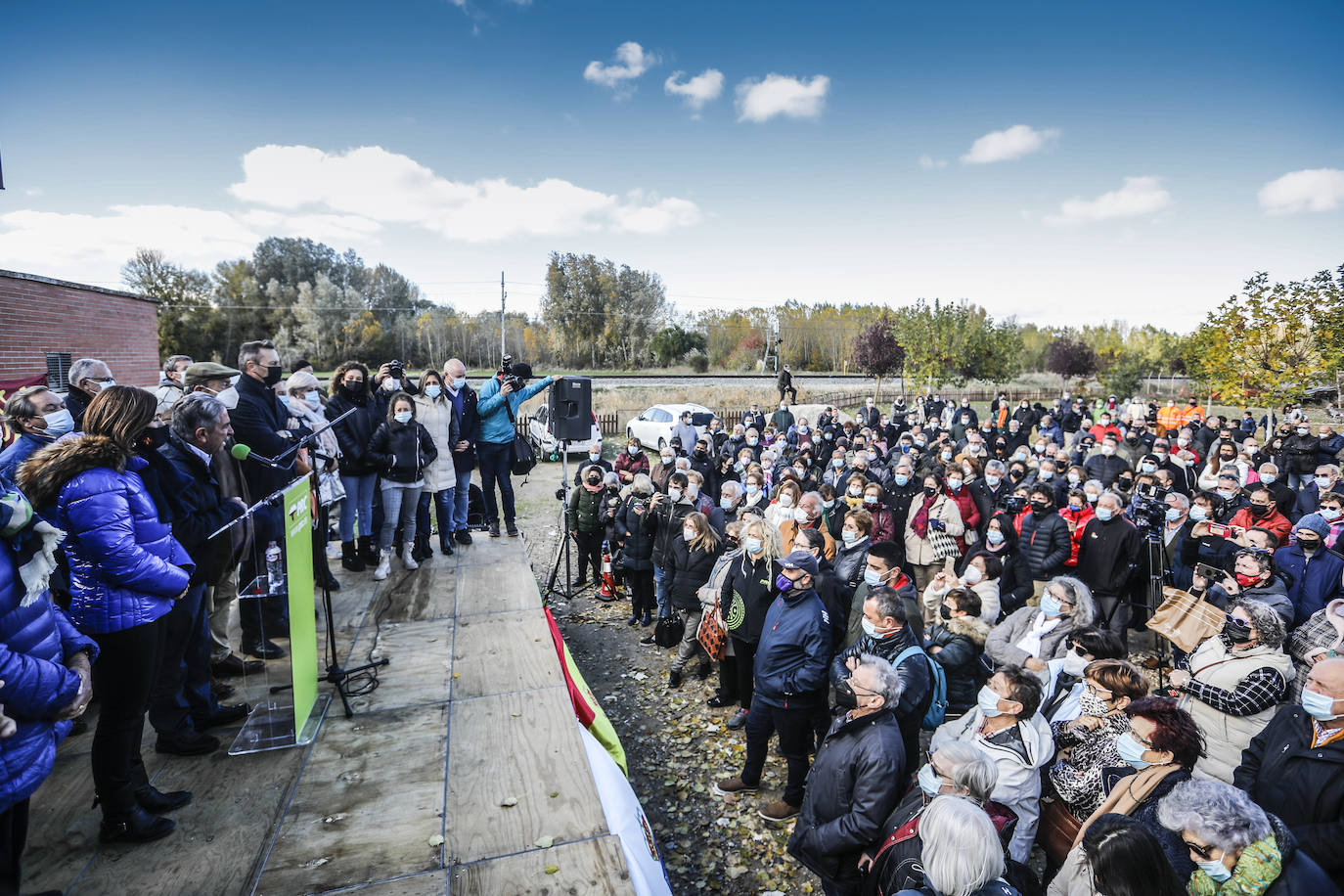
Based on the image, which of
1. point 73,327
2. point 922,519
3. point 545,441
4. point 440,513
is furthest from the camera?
point 545,441

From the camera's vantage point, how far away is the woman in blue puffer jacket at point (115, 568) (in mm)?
2443

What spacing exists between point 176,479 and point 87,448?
58cm

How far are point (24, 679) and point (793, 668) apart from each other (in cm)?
358

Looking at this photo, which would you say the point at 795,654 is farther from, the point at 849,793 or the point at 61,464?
the point at 61,464

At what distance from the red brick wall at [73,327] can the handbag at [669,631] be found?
29.2ft

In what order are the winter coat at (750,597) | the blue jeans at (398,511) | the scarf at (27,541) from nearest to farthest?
the scarf at (27,541) < the winter coat at (750,597) < the blue jeans at (398,511)

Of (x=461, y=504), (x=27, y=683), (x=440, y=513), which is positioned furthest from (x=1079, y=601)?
(x=461, y=504)

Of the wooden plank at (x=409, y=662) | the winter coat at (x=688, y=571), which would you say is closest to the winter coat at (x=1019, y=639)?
the winter coat at (x=688, y=571)

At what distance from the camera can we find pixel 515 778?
10.8 ft

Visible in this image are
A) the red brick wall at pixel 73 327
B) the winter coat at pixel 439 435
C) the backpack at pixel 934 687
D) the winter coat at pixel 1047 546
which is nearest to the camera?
the backpack at pixel 934 687

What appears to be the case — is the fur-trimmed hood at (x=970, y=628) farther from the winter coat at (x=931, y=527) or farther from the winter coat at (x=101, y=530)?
the winter coat at (x=101, y=530)

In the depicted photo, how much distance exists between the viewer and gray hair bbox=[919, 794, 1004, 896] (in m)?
1.98

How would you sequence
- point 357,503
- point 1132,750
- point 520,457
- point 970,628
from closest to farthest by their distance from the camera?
point 1132,750, point 970,628, point 357,503, point 520,457

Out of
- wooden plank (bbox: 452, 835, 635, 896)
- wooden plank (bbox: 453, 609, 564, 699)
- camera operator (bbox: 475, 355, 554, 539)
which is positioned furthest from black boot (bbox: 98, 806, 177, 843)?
camera operator (bbox: 475, 355, 554, 539)
